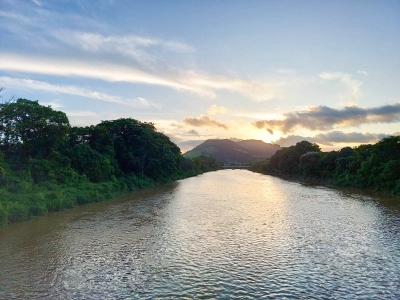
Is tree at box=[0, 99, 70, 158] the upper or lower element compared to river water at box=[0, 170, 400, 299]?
upper

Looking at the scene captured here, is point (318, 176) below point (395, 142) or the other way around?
below

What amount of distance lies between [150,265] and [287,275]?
6693mm

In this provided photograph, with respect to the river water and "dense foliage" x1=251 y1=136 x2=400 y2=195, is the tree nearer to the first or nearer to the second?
the river water

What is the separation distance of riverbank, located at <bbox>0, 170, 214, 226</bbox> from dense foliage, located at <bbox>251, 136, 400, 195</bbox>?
4013cm

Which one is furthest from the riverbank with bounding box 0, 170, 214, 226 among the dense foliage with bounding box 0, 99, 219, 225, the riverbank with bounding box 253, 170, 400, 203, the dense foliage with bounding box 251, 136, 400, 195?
the dense foliage with bounding box 251, 136, 400, 195

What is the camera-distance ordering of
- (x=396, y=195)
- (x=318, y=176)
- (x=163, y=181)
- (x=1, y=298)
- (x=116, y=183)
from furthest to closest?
(x=318, y=176) → (x=163, y=181) → (x=116, y=183) → (x=396, y=195) → (x=1, y=298)

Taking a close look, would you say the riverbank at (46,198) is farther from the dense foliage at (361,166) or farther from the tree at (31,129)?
the dense foliage at (361,166)

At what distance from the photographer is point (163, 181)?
257 feet

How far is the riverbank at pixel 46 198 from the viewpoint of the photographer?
27184 mm

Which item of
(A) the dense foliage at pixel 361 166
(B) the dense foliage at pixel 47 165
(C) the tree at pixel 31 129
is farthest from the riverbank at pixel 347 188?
(C) the tree at pixel 31 129

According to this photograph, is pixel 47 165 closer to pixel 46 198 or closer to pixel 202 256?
pixel 46 198

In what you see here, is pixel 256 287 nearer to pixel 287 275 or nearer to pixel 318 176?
pixel 287 275

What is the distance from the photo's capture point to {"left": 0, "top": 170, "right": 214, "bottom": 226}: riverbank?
27184mm

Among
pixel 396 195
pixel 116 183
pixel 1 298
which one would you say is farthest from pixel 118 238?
pixel 396 195
